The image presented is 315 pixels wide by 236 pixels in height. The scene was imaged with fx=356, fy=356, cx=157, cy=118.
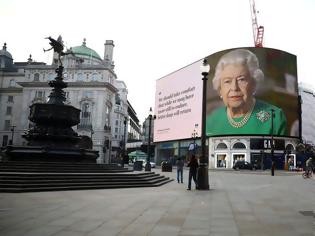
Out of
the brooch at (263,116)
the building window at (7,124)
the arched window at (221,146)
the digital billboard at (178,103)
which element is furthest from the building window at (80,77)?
the brooch at (263,116)

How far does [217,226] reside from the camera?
827 cm

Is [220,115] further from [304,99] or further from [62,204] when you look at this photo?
[62,204]

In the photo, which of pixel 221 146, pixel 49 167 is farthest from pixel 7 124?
pixel 49 167

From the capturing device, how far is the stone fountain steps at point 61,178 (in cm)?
1513

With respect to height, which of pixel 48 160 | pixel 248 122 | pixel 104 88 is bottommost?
pixel 48 160

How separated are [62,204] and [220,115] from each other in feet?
218

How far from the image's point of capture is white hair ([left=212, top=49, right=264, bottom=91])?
7238 cm

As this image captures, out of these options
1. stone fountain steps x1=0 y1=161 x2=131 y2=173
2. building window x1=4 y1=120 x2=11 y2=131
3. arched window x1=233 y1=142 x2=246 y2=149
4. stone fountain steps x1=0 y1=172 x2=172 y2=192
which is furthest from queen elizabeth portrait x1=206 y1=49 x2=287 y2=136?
stone fountain steps x1=0 y1=161 x2=131 y2=173

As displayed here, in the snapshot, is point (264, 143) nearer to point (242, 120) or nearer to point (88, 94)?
point (242, 120)

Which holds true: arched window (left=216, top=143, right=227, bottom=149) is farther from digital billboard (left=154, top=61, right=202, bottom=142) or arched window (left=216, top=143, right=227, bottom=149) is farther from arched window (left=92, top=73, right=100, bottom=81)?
arched window (left=92, top=73, right=100, bottom=81)

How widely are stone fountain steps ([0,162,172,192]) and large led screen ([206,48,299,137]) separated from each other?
178 feet

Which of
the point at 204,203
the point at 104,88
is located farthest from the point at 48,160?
the point at 104,88

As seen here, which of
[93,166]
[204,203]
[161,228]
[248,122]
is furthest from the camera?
[248,122]

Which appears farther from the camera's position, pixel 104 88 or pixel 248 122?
pixel 104 88
